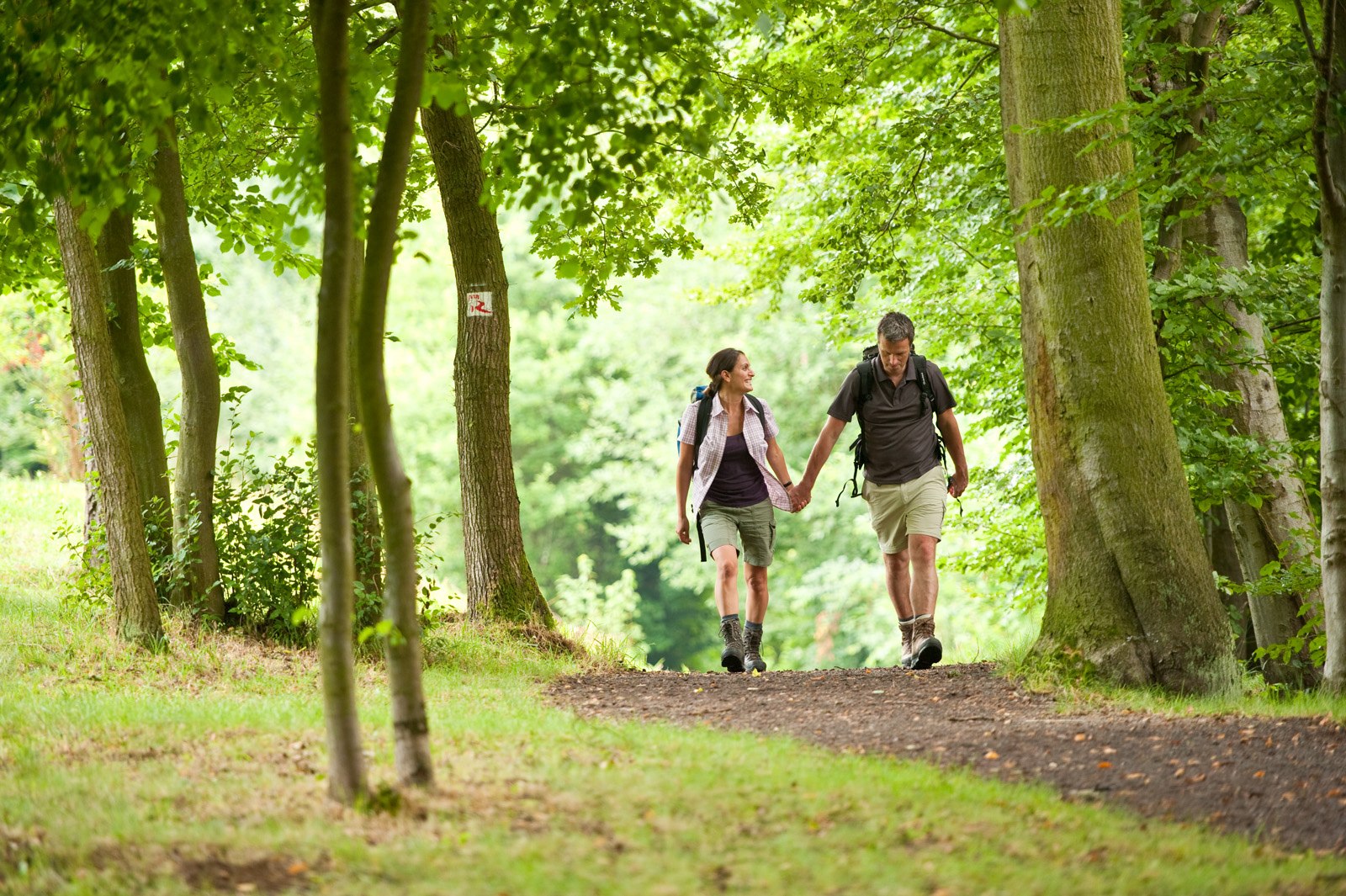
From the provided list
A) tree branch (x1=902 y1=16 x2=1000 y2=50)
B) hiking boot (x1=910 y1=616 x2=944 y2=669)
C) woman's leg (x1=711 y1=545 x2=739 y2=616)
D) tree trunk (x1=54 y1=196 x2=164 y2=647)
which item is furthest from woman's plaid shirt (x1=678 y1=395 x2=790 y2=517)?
tree branch (x1=902 y1=16 x2=1000 y2=50)

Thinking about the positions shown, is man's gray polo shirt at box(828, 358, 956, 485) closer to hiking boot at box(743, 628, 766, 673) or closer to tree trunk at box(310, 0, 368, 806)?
hiking boot at box(743, 628, 766, 673)

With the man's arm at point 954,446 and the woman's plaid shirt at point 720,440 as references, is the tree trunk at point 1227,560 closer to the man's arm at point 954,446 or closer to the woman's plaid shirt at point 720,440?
the man's arm at point 954,446

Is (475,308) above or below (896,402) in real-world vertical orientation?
above

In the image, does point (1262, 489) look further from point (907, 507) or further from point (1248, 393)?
point (907, 507)

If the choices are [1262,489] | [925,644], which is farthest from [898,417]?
[1262,489]

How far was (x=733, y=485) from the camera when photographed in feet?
29.0

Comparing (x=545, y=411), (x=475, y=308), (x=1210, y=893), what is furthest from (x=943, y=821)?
(x=545, y=411)

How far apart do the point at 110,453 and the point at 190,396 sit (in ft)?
3.47

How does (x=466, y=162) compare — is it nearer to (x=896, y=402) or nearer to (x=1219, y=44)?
(x=896, y=402)

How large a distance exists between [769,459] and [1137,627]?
3030mm

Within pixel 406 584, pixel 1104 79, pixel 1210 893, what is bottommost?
pixel 1210 893

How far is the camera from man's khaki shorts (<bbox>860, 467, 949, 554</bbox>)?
829cm

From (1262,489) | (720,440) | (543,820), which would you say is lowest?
(543,820)

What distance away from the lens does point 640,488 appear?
A: 32.9 meters
